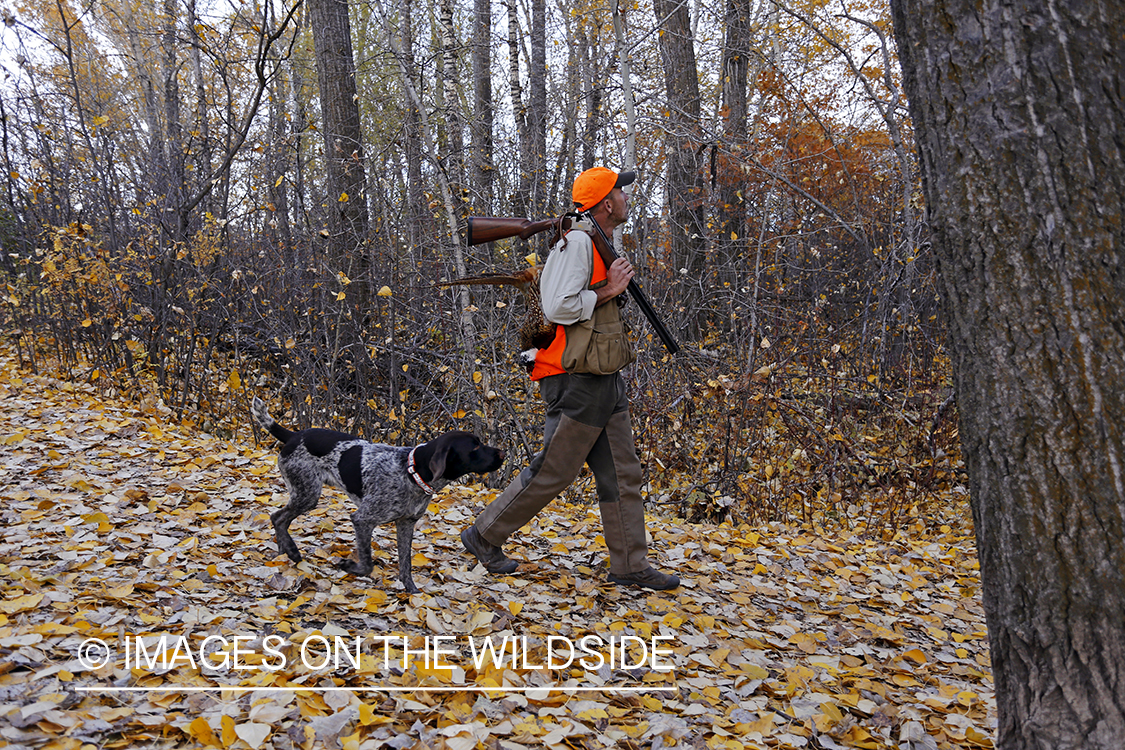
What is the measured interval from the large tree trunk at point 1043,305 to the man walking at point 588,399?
1987mm

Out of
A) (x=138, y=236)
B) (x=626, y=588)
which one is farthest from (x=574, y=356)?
(x=138, y=236)

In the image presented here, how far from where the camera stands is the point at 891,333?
8758 millimetres

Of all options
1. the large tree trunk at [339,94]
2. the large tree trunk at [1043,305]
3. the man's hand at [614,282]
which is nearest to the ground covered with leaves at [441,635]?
the large tree trunk at [1043,305]

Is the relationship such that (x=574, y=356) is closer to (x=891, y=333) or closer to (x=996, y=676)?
(x=996, y=676)

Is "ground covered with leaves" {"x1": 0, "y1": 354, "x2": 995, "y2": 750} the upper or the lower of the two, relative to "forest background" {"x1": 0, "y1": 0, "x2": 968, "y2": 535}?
lower

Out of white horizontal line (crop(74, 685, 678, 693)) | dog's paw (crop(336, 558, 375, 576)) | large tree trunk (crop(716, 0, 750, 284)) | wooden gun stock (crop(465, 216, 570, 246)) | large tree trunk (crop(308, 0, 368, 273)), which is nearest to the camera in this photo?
white horizontal line (crop(74, 685, 678, 693))

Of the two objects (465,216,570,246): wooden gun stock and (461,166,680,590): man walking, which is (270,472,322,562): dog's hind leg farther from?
(465,216,570,246): wooden gun stock

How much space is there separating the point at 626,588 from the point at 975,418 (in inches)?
106

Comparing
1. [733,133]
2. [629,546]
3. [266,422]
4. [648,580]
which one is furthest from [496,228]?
[733,133]

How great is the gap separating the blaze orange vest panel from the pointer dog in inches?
21.6

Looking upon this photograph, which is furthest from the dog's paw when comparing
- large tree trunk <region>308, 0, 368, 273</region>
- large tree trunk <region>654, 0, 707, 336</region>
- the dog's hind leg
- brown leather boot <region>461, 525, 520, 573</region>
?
large tree trunk <region>654, 0, 707, 336</region>

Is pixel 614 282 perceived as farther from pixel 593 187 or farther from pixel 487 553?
pixel 487 553

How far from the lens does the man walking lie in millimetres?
4113

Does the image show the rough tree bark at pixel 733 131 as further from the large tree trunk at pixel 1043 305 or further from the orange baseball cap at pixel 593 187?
the large tree trunk at pixel 1043 305
